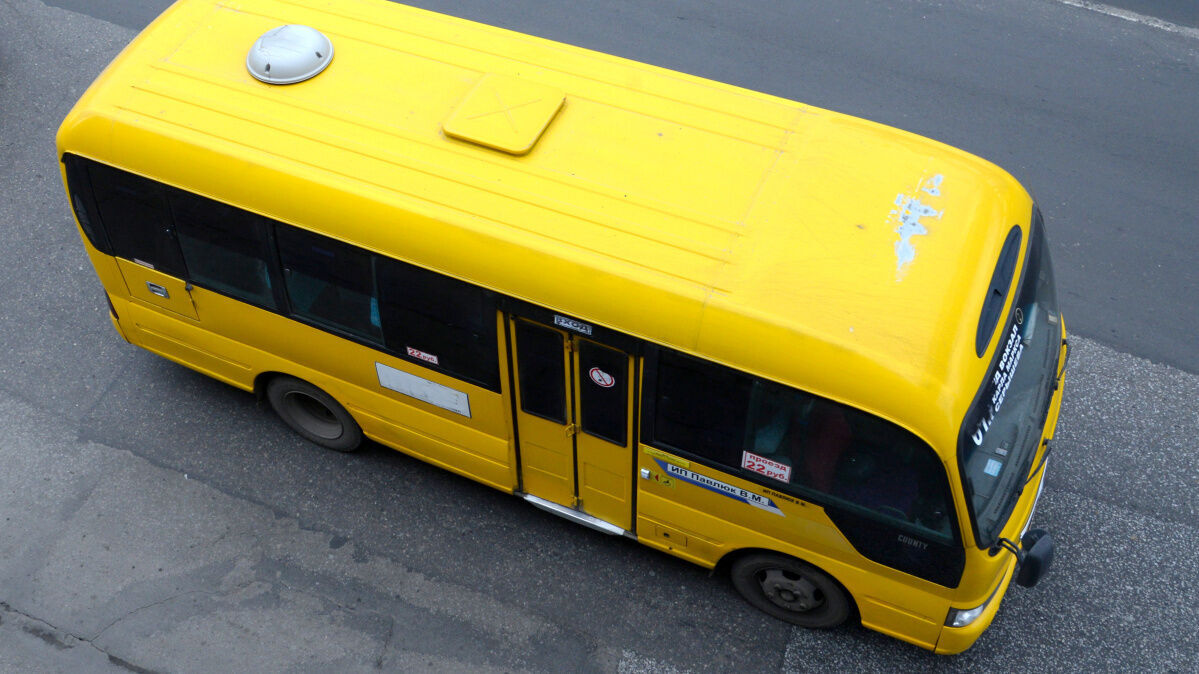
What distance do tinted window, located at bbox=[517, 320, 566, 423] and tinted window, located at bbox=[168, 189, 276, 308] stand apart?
1.70 meters

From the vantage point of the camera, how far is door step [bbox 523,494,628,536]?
616 cm

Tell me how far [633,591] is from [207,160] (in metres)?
3.67

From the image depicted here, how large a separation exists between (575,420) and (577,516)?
0.88 metres

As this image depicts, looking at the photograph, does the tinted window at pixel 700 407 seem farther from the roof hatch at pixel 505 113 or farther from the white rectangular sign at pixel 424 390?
the roof hatch at pixel 505 113

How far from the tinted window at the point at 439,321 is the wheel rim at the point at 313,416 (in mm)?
1425

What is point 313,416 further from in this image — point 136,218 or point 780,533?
point 780,533

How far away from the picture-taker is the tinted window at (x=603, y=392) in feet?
17.1

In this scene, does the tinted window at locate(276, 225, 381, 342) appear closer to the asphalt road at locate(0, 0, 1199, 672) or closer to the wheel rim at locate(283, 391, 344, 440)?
the wheel rim at locate(283, 391, 344, 440)

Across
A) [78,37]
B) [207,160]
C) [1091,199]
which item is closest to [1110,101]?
[1091,199]

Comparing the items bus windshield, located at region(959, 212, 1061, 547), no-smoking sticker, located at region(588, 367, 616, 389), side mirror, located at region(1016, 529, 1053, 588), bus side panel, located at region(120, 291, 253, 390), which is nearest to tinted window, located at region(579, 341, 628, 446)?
no-smoking sticker, located at region(588, 367, 616, 389)

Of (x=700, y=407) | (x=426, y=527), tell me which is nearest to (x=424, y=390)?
(x=426, y=527)

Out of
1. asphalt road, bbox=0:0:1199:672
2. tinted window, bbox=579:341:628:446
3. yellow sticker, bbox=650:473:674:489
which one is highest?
tinted window, bbox=579:341:628:446

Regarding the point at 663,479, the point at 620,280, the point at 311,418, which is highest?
the point at 620,280

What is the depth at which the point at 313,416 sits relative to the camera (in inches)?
280
